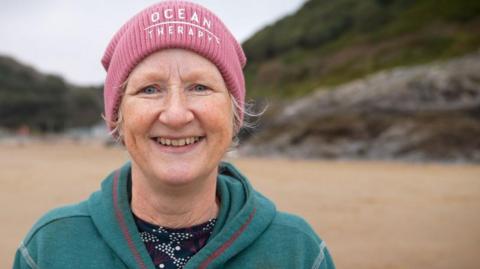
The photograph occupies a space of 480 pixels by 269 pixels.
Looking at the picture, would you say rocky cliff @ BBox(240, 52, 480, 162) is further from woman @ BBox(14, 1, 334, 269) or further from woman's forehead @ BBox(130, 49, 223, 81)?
woman's forehead @ BBox(130, 49, 223, 81)

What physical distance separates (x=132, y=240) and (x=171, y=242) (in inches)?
5.4

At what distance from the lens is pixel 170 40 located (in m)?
1.72

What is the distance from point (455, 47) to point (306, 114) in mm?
7795

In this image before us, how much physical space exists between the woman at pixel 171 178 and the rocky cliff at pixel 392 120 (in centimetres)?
1378

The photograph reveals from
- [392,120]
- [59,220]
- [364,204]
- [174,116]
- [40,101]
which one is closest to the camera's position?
[174,116]

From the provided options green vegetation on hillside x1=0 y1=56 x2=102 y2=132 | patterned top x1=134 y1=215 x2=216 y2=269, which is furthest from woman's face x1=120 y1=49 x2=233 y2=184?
green vegetation on hillside x1=0 y1=56 x2=102 y2=132

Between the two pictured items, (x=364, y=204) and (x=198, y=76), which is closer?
(x=198, y=76)

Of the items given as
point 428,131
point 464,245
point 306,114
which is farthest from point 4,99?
point 464,245

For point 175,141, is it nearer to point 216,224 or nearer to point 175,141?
point 175,141

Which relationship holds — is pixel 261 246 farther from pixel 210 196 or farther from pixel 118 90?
pixel 118 90

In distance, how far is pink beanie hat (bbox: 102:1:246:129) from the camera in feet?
5.64

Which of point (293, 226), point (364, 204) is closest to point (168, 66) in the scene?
point (293, 226)

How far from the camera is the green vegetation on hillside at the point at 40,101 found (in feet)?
210

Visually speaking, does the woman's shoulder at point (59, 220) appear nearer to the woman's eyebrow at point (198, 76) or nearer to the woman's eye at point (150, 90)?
the woman's eye at point (150, 90)
